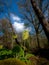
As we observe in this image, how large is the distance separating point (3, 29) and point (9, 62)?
32799mm

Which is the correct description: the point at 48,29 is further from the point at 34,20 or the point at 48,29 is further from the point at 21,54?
the point at 34,20

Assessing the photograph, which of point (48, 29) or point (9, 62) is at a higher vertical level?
point (48, 29)

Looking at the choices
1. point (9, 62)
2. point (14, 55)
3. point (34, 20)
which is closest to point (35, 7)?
point (9, 62)

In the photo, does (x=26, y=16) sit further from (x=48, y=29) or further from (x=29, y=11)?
(x=48, y=29)

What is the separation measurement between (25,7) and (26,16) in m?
1.45

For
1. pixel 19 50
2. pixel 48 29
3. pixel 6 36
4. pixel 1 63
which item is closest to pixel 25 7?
pixel 6 36

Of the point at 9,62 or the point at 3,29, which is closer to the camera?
the point at 9,62

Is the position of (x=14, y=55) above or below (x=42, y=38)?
below

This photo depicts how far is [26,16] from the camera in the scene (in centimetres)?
3002

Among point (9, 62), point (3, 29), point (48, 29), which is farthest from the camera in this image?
point (3, 29)

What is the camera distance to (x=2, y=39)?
41688mm

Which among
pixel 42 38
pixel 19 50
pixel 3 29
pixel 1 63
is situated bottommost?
pixel 1 63

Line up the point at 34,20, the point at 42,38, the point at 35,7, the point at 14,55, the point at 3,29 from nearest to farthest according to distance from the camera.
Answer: the point at 35,7 → the point at 14,55 → the point at 34,20 → the point at 42,38 → the point at 3,29

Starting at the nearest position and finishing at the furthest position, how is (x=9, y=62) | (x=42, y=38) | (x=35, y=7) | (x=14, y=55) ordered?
(x=35, y=7) → (x=9, y=62) → (x=14, y=55) → (x=42, y=38)
